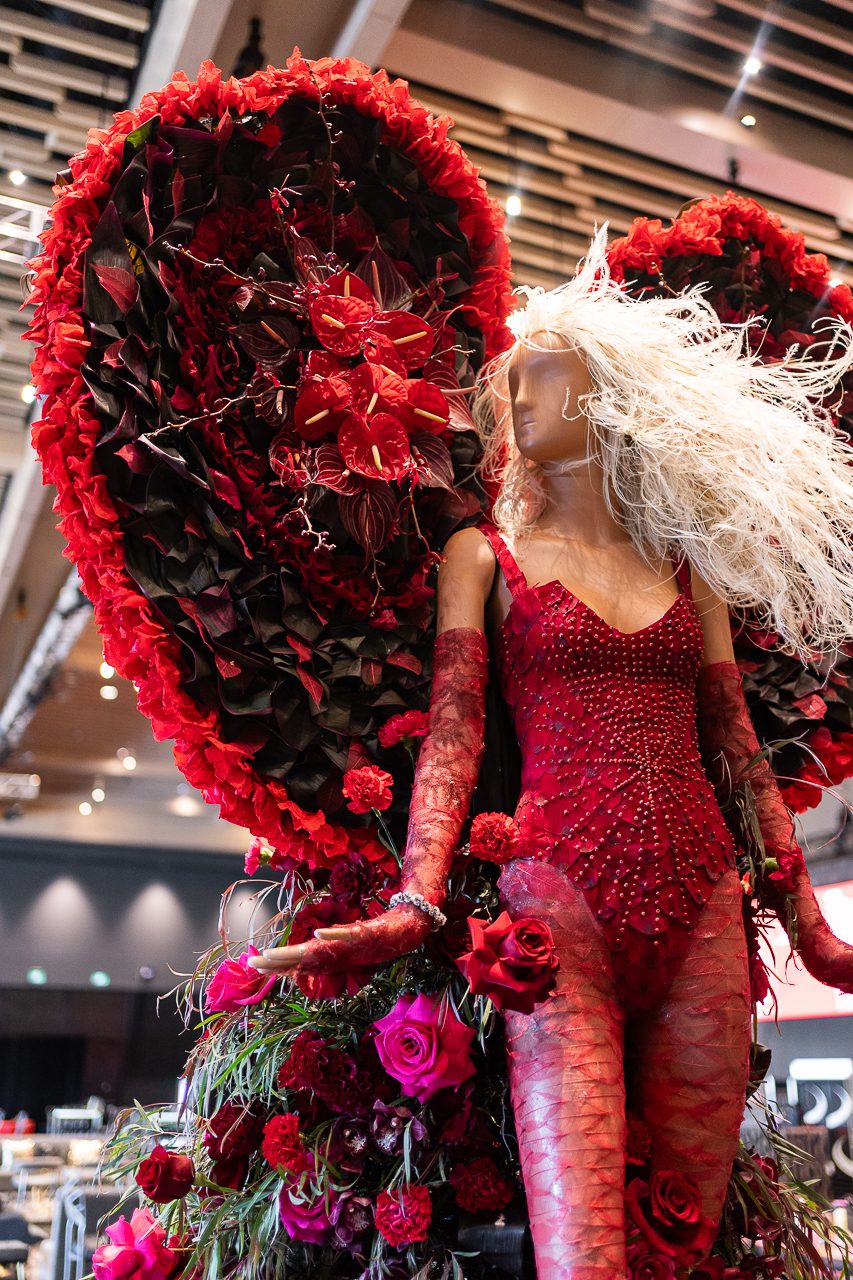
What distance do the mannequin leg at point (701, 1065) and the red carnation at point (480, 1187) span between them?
18 cm

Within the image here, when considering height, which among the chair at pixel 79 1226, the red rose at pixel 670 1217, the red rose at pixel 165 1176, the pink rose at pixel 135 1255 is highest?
the red rose at pixel 165 1176

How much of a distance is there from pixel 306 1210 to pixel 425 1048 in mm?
250

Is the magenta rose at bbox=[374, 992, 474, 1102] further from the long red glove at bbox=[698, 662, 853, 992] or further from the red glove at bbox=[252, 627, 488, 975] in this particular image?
the long red glove at bbox=[698, 662, 853, 992]

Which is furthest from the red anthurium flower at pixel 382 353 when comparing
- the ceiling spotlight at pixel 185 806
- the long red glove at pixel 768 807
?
the ceiling spotlight at pixel 185 806

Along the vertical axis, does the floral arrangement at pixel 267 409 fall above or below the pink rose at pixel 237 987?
above

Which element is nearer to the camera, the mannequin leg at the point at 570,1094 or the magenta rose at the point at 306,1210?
the mannequin leg at the point at 570,1094

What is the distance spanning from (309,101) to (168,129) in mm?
235

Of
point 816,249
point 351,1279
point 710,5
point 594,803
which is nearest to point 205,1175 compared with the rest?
point 351,1279

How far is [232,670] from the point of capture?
1.46m

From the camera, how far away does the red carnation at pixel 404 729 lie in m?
1.56

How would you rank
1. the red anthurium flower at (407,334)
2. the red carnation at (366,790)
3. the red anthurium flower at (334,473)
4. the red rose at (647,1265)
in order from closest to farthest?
1. the red rose at (647,1265)
2. the red carnation at (366,790)
3. the red anthurium flower at (334,473)
4. the red anthurium flower at (407,334)


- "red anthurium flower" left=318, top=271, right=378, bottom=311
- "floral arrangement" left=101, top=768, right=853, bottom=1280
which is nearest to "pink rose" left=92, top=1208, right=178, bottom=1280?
"floral arrangement" left=101, top=768, right=853, bottom=1280

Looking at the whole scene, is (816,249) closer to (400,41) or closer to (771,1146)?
(400,41)

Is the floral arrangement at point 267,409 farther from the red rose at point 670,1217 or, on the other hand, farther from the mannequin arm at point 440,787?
the red rose at point 670,1217
